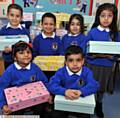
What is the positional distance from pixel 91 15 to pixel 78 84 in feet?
5.07

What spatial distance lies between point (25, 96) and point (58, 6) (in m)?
1.73

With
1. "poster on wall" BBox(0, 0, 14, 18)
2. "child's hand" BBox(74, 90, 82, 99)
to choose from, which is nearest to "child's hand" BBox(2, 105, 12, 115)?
"child's hand" BBox(74, 90, 82, 99)

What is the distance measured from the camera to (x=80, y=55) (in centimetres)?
166

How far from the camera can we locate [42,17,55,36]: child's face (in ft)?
6.96

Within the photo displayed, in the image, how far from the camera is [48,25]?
2.12 meters

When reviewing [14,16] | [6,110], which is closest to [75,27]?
[14,16]

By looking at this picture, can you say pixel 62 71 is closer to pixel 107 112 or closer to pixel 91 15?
pixel 107 112

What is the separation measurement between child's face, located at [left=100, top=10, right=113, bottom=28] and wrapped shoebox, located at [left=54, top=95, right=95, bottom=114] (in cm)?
73

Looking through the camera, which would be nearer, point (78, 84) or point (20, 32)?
point (78, 84)

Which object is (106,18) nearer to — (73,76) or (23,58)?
(73,76)

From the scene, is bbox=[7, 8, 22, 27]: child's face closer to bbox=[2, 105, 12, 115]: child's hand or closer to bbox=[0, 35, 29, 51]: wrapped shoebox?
bbox=[0, 35, 29, 51]: wrapped shoebox

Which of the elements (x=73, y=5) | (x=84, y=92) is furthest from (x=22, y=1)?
(x=84, y=92)

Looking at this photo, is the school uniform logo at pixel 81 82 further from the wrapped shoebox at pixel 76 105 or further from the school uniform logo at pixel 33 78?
the school uniform logo at pixel 33 78

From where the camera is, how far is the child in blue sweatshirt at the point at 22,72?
165cm
